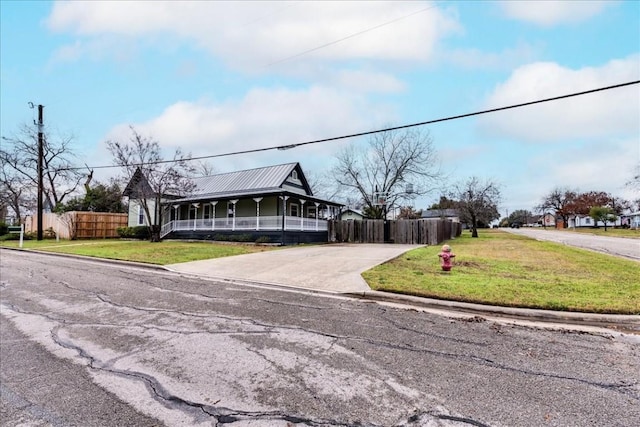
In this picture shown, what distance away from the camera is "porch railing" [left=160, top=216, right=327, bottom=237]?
23.2m

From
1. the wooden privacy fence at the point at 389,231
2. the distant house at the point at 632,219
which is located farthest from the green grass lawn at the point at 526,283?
the distant house at the point at 632,219

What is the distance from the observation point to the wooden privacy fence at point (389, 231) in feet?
78.4

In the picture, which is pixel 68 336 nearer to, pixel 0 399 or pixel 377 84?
pixel 0 399

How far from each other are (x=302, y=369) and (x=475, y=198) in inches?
1402

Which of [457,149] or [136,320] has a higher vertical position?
[457,149]

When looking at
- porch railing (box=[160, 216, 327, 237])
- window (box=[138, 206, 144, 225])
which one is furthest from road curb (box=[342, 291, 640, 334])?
window (box=[138, 206, 144, 225])

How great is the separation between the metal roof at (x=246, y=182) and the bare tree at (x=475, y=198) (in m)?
18.3

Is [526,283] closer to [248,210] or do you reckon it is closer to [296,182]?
[248,210]

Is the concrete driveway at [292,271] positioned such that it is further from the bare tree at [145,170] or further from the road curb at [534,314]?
the bare tree at [145,170]

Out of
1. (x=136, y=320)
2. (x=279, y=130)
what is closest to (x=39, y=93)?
(x=279, y=130)

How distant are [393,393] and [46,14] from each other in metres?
15.7

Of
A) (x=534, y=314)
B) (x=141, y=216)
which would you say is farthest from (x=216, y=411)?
(x=141, y=216)

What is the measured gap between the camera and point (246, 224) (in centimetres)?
2428

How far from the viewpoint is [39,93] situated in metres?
24.7
